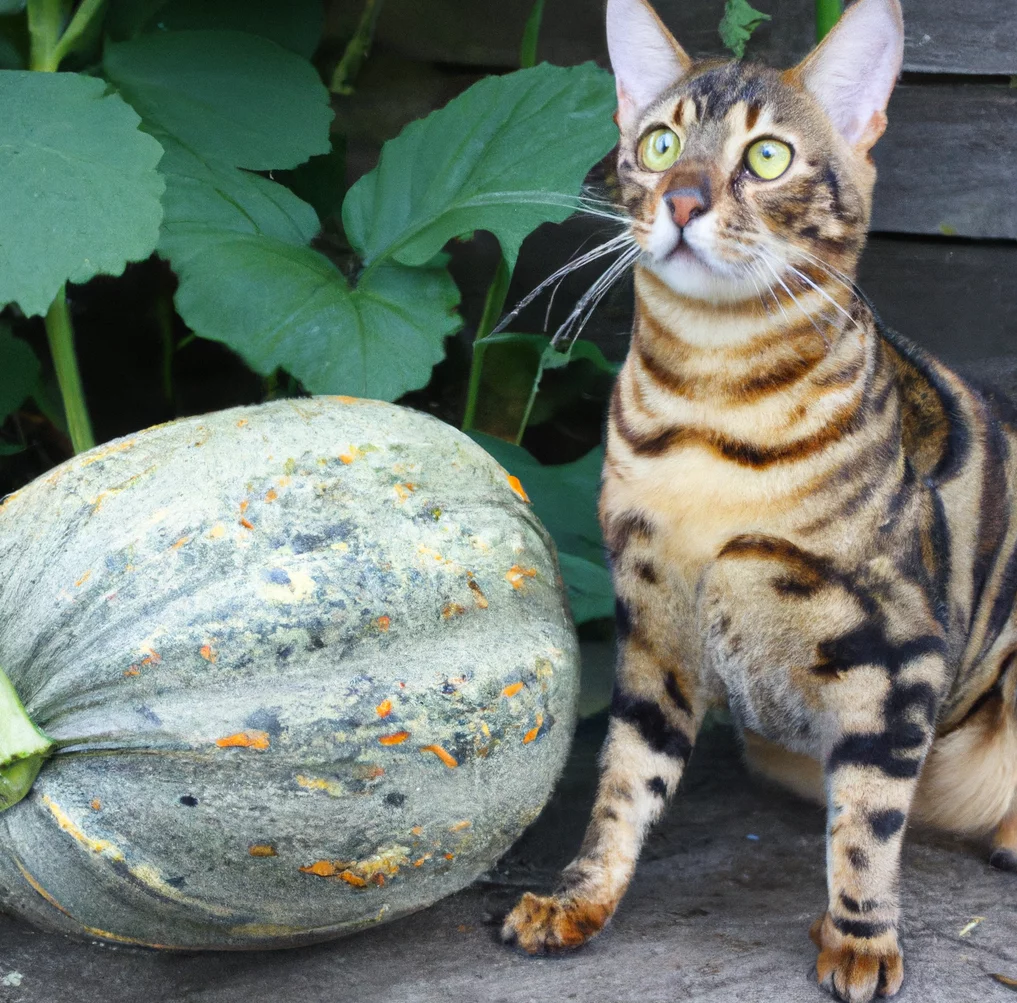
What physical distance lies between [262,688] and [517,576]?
0.36 m

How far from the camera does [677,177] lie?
139 cm

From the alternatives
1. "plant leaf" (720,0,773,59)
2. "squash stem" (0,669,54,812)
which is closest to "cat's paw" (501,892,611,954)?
"squash stem" (0,669,54,812)

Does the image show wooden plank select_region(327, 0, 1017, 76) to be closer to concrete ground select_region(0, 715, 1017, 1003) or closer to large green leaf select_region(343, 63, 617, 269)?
large green leaf select_region(343, 63, 617, 269)

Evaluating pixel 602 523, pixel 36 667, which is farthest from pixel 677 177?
pixel 36 667

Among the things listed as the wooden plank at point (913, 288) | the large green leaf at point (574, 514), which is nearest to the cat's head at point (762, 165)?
the large green leaf at point (574, 514)

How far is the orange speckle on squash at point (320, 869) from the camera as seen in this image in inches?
53.9

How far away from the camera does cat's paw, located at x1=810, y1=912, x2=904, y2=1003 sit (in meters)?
1.42

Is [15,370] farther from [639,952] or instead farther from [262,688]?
[639,952]

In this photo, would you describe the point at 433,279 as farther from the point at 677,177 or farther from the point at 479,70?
the point at 479,70

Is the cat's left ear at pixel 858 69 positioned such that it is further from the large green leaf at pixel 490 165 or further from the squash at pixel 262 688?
the squash at pixel 262 688

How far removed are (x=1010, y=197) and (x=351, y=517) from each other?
1.69 metres

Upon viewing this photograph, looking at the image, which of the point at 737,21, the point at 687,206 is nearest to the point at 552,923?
the point at 687,206

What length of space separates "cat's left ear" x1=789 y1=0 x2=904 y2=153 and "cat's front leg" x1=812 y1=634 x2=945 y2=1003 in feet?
2.12

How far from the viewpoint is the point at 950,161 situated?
95.7 inches
